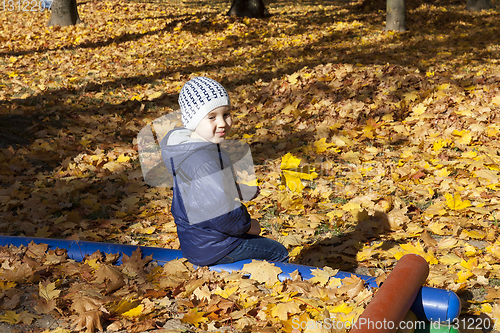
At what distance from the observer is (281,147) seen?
5617mm

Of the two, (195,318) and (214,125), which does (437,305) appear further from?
(214,125)

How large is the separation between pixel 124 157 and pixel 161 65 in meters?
5.33

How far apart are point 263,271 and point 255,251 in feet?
0.52

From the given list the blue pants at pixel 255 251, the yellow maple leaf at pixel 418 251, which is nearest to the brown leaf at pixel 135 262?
the blue pants at pixel 255 251

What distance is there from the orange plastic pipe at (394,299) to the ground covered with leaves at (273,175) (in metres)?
0.34

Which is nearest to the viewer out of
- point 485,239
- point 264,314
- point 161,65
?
point 264,314

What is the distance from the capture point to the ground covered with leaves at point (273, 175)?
7.89ft

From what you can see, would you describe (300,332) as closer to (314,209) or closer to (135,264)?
(135,264)

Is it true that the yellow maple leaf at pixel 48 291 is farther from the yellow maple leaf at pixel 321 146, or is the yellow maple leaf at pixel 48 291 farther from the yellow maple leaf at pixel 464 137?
the yellow maple leaf at pixel 464 137

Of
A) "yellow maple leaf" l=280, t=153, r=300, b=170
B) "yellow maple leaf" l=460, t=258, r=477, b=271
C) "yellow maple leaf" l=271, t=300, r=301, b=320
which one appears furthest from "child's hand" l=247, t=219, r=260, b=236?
"yellow maple leaf" l=280, t=153, r=300, b=170

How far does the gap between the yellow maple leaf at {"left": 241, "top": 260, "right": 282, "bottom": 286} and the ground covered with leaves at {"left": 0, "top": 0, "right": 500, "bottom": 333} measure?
0.01 m

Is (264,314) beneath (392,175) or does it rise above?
above

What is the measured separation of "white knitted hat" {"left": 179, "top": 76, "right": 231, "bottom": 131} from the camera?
2336 millimetres

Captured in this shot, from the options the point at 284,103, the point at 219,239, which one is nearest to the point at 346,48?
the point at 284,103
